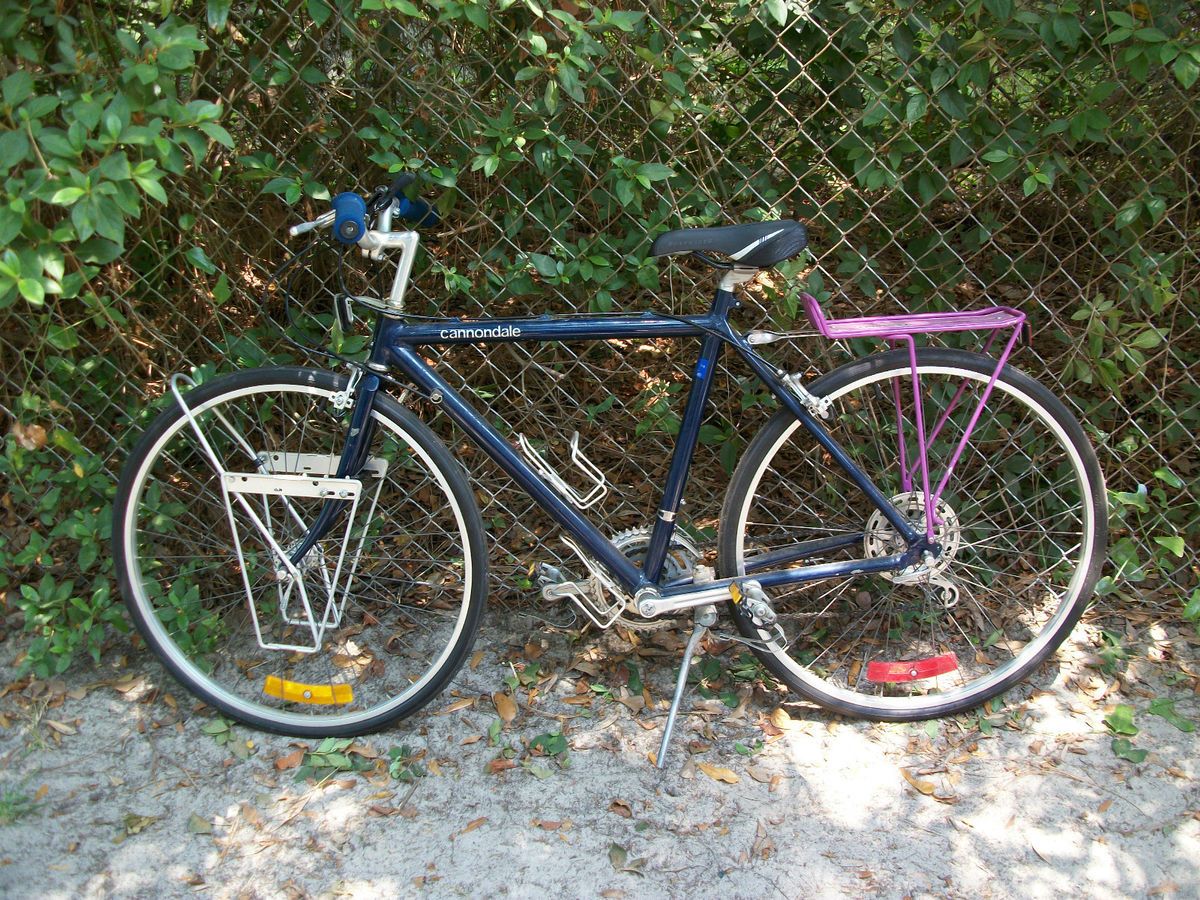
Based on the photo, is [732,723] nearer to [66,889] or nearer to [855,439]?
[855,439]

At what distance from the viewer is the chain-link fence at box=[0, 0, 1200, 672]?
256cm

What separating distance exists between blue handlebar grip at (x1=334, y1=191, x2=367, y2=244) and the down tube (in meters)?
0.31

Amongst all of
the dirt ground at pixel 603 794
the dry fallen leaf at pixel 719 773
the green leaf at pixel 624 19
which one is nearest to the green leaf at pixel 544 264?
the green leaf at pixel 624 19

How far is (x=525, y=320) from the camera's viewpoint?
252 cm

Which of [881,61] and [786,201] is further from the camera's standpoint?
[786,201]

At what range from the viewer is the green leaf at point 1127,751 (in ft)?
8.73

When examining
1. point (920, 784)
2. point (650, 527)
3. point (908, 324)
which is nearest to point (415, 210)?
point (650, 527)

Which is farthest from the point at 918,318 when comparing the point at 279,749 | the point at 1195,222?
the point at 279,749

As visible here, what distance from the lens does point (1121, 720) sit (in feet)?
9.09

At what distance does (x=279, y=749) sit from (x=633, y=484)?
1.32 metres

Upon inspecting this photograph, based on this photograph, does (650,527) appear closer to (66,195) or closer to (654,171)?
(654,171)

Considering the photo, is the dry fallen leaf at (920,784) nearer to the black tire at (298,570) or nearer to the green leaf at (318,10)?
the black tire at (298,570)

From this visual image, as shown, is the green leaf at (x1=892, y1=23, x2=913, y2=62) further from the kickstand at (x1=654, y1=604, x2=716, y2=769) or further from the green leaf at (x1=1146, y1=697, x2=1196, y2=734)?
the green leaf at (x1=1146, y1=697, x2=1196, y2=734)

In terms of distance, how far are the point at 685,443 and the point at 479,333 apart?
1.98ft
